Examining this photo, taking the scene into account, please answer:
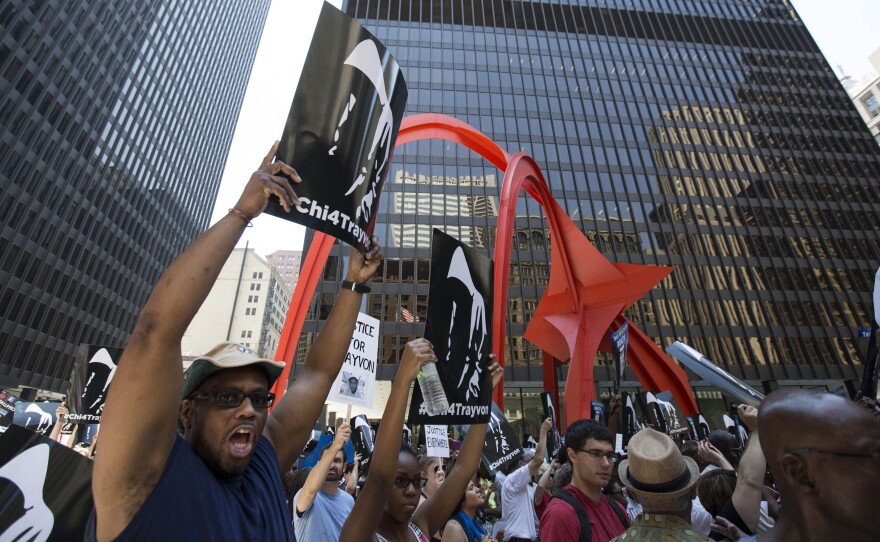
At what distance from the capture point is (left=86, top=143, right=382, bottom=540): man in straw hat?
46.1 inches

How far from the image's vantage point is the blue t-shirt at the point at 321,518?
11.7 feet

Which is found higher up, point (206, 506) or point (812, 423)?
point (812, 423)

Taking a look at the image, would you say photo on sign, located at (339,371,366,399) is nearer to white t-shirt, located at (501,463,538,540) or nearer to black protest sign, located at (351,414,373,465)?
black protest sign, located at (351,414,373,465)

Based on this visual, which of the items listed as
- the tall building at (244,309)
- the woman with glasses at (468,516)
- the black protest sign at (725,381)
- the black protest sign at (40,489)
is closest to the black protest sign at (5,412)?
the black protest sign at (40,489)

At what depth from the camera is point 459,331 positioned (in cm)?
356

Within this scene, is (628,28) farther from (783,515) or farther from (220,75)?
(783,515)

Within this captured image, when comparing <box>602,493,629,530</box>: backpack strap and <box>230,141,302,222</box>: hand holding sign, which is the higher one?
<box>230,141,302,222</box>: hand holding sign

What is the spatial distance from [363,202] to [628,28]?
2546 inches

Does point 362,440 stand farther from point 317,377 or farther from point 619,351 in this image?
point 619,351

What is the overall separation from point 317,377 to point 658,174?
154ft

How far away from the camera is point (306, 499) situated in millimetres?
3529

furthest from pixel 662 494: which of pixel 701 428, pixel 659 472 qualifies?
pixel 701 428

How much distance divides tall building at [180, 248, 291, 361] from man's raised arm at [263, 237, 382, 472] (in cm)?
8240

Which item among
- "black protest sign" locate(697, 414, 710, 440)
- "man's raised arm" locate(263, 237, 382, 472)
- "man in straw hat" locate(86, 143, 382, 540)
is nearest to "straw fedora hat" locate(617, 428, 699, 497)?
"man's raised arm" locate(263, 237, 382, 472)
